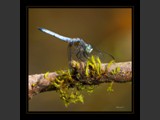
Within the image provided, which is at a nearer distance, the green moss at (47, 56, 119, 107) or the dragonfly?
the green moss at (47, 56, 119, 107)

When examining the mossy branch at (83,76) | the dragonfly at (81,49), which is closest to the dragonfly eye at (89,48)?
the dragonfly at (81,49)

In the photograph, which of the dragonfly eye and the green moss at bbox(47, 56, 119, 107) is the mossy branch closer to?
the green moss at bbox(47, 56, 119, 107)

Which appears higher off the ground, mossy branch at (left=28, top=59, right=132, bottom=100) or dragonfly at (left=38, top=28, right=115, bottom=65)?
dragonfly at (left=38, top=28, right=115, bottom=65)

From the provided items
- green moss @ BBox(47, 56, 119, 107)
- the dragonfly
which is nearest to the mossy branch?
green moss @ BBox(47, 56, 119, 107)

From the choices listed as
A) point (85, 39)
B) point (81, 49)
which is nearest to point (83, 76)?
point (81, 49)

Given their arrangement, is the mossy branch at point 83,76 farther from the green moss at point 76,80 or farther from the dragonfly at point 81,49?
the dragonfly at point 81,49

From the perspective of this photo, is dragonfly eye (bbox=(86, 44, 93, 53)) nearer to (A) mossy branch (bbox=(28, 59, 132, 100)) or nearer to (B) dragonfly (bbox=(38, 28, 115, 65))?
(B) dragonfly (bbox=(38, 28, 115, 65))
